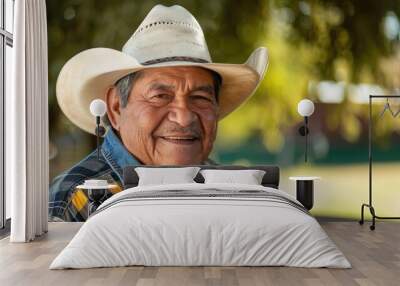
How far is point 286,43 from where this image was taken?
761cm

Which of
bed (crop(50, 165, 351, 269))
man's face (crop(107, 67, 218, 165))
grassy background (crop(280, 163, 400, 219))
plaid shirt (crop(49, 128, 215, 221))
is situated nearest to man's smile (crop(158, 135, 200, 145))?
man's face (crop(107, 67, 218, 165))

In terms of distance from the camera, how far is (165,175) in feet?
22.4

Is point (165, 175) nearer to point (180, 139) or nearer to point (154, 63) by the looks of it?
point (180, 139)

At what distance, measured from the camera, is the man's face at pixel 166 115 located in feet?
23.9

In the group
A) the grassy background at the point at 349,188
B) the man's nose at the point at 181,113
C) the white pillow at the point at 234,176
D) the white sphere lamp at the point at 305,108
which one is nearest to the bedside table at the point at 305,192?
the grassy background at the point at 349,188

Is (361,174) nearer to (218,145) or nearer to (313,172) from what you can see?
(313,172)

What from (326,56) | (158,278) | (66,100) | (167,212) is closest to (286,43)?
(326,56)

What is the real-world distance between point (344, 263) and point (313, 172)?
3.06 meters

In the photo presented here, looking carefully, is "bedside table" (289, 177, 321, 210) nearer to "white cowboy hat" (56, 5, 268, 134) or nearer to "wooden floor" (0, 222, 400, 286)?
"white cowboy hat" (56, 5, 268, 134)

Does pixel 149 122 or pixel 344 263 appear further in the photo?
pixel 149 122

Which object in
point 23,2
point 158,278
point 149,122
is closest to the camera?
point 158,278

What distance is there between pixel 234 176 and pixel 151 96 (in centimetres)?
136

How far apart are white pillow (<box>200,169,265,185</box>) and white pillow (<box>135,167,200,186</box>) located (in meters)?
0.18

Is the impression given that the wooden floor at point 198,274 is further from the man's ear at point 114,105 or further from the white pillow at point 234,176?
the man's ear at point 114,105
